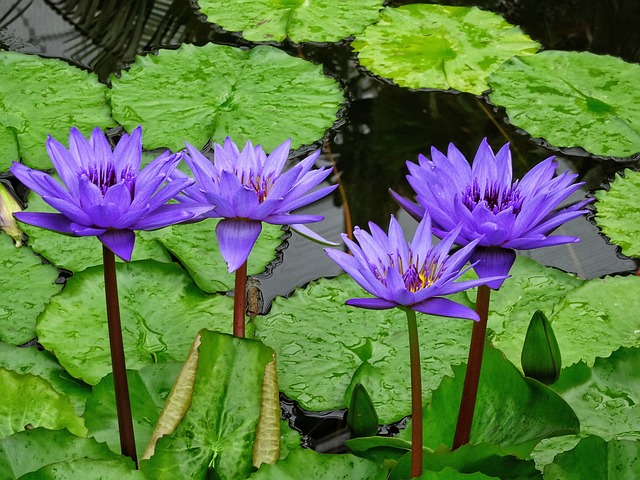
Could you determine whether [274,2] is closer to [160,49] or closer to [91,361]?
[160,49]

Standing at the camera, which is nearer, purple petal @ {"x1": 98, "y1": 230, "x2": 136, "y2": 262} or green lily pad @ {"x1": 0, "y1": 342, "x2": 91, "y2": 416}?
purple petal @ {"x1": 98, "y1": 230, "x2": 136, "y2": 262}

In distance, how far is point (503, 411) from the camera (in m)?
1.46

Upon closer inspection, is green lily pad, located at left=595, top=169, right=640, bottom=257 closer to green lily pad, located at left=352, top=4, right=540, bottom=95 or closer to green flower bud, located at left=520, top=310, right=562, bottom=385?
green lily pad, located at left=352, top=4, right=540, bottom=95

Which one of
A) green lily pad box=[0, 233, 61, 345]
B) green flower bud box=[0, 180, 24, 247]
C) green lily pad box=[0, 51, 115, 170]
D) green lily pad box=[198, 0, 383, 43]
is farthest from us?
green lily pad box=[198, 0, 383, 43]

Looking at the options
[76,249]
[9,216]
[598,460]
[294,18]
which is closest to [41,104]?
[9,216]

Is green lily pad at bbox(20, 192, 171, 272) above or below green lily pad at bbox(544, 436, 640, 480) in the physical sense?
below

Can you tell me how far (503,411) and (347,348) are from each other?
0.48 meters

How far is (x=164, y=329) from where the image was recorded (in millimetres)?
1854

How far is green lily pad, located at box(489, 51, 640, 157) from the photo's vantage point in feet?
8.43

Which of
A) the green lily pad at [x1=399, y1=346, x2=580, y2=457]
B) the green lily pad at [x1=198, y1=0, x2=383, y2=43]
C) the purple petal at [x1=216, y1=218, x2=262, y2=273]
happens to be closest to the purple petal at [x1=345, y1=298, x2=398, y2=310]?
the purple petal at [x1=216, y1=218, x2=262, y2=273]

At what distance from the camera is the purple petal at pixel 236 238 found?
132 cm

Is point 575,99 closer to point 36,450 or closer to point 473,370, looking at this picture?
point 473,370

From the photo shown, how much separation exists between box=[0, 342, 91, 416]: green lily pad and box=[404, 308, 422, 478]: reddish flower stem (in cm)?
79

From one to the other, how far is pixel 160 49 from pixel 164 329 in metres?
1.32
